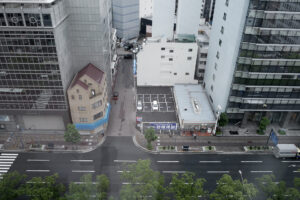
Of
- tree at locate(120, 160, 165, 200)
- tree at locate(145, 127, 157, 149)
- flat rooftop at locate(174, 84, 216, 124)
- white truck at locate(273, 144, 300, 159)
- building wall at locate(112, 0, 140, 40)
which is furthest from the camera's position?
building wall at locate(112, 0, 140, 40)

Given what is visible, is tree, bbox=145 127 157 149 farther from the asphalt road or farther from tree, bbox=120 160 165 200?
tree, bbox=120 160 165 200

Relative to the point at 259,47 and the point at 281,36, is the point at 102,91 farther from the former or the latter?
the point at 281,36

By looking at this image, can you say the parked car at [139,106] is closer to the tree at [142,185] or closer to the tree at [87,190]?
the tree at [142,185]

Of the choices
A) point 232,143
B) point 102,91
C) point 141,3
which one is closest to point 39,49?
point 102,91

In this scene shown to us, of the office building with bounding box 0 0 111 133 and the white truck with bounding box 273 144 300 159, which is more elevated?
the office building with bounding box 0 0 111 133

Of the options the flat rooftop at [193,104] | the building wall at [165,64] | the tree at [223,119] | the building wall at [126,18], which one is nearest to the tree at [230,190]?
the tree at [223,119]

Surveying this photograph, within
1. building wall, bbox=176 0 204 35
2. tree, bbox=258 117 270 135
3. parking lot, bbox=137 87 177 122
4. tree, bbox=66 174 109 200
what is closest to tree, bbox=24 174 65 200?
tree, bbox=66 174 109 200

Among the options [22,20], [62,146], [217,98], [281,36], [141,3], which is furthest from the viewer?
[141,3]
